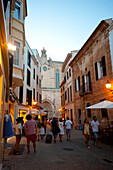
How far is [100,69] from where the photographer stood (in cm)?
1538

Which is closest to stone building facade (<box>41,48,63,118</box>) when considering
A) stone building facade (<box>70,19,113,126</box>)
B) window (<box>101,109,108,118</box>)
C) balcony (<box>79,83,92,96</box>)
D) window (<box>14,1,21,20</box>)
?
stone building facade (<box>70,19,113,126</box>)

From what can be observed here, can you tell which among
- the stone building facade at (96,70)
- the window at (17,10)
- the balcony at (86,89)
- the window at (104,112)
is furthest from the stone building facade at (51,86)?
the window at (17,10)

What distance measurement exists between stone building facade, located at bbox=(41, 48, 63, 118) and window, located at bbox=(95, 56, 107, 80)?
34438 millimetres

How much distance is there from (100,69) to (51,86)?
3914cm

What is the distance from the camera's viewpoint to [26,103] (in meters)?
21.1

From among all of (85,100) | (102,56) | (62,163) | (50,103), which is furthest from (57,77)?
(62,163)

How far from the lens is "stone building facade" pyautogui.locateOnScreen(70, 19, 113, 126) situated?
13422 mm

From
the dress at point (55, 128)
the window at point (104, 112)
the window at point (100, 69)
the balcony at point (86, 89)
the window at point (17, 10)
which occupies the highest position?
the window at point (17, 10)

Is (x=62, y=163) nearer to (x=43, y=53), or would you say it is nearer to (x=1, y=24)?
(x=1, y=24)

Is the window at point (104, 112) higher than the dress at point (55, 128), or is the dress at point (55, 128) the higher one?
the window at point (104, 112)

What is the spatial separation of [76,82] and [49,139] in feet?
44.8

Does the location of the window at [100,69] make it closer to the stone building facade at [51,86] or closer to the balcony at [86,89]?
the balcony at [86,89]

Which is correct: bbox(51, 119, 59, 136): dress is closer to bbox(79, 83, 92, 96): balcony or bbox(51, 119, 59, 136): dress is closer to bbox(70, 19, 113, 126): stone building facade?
bbox(70, 19, 113, 126): stone building facade

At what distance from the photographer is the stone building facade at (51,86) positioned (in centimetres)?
4897
